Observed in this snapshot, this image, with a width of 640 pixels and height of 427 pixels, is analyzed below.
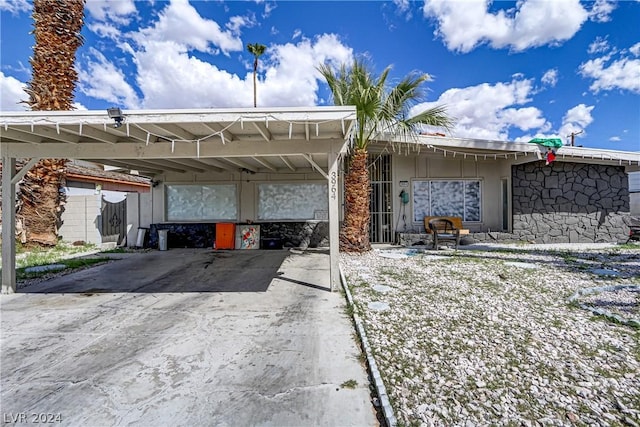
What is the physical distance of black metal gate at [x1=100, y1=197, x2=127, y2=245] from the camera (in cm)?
1190

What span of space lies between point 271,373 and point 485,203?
34.7 ft

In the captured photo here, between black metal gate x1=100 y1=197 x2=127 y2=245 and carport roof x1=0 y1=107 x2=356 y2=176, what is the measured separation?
23.1ft

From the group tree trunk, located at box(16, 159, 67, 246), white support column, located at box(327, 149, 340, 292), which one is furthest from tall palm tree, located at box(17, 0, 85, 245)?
white support column, located at box(327, 149, 340, 292)

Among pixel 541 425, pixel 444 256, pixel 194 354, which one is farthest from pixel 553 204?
pixel 194 354

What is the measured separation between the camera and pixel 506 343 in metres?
3.31

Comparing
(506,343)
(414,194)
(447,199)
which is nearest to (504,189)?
(447,199)

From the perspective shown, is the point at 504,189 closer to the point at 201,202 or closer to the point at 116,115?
Answer: the point at 201,202

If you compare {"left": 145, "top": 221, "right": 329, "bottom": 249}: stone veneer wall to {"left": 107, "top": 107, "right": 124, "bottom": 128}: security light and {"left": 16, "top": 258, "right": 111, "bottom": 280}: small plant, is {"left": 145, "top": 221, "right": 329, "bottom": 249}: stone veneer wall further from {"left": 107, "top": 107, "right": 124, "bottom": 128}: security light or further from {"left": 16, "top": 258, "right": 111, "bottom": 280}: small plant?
{"left": 107, "top": 107, "right": 124, "bottom": 128}: security light

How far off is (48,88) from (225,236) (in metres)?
7.33

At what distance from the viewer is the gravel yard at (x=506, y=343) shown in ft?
7.51

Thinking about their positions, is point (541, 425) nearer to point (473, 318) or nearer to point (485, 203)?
point (473, 318)

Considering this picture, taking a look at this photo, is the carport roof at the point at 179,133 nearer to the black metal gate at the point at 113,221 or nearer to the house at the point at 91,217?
the house at the point at 91,217

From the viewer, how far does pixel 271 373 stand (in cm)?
288

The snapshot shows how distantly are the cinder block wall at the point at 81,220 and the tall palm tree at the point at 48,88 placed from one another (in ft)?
2.63
